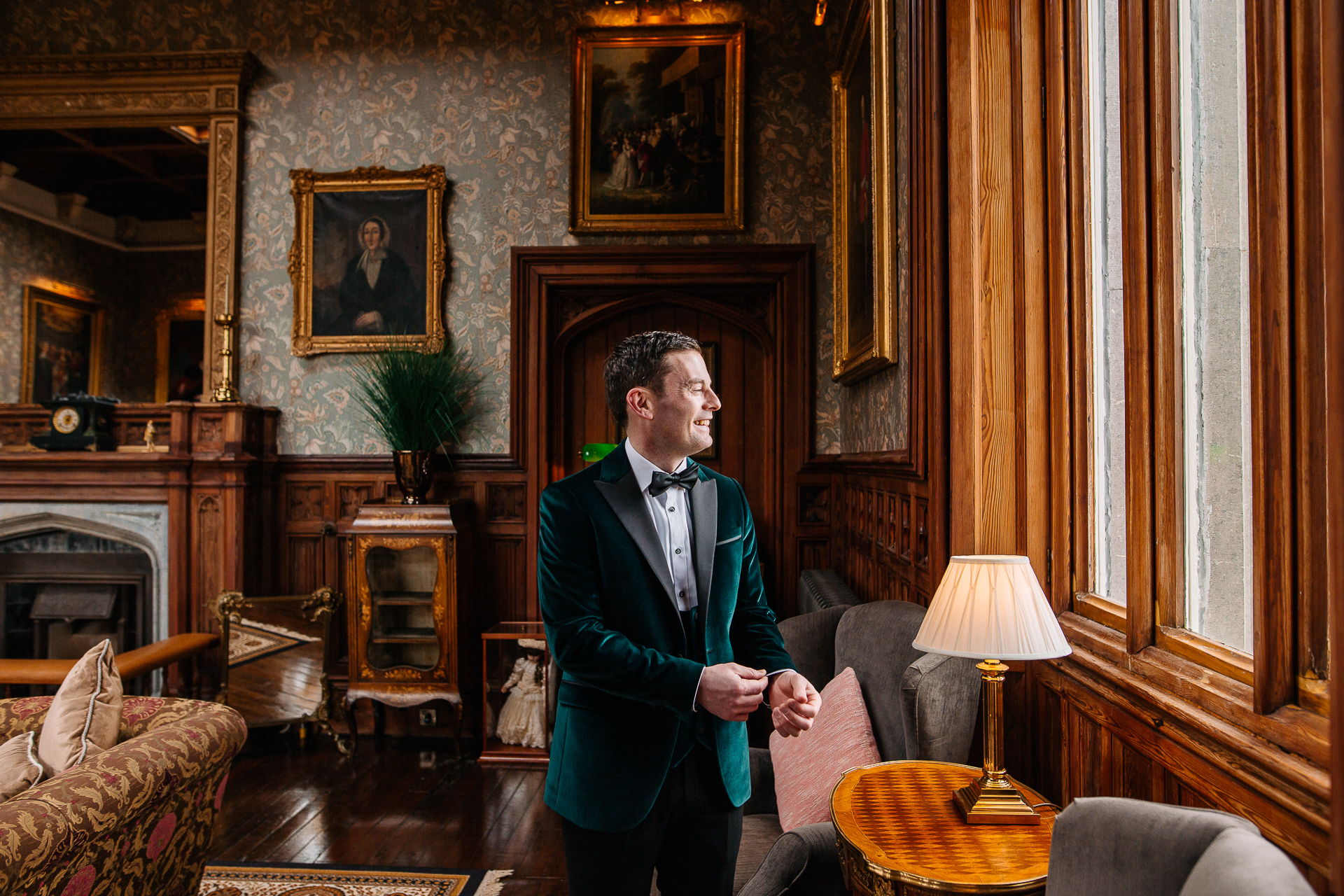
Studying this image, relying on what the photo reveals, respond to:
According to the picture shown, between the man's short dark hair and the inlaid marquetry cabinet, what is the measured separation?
2.73 meters

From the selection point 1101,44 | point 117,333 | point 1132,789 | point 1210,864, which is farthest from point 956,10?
point 117,333

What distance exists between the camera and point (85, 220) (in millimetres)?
4387

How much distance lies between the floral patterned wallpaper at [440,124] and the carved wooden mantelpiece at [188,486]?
338mm

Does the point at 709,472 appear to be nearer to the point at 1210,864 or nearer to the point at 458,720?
the point at 1210,864

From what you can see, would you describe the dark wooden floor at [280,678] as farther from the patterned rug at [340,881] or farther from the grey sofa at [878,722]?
the grey sofa at [878,722]

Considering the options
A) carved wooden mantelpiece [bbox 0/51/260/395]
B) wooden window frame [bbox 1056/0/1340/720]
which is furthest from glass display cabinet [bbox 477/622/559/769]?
wooden window frame [bbox 1056/0/1340/720]

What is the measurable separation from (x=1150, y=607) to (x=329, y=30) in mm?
4942

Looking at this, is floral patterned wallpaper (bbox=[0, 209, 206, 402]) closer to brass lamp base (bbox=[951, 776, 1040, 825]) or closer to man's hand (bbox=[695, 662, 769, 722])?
man's hand (bbox=[695, 662, 769, 722])

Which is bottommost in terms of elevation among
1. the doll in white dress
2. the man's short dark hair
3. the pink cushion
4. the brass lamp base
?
the doll in white dress

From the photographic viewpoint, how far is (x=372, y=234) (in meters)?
4.32

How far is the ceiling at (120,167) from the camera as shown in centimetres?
440

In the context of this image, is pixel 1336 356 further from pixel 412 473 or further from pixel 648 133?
pixel 648 133

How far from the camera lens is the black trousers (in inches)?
50.2

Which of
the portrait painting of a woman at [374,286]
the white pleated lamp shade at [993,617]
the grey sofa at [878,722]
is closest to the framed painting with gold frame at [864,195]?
the grey sofa at [878,722]
